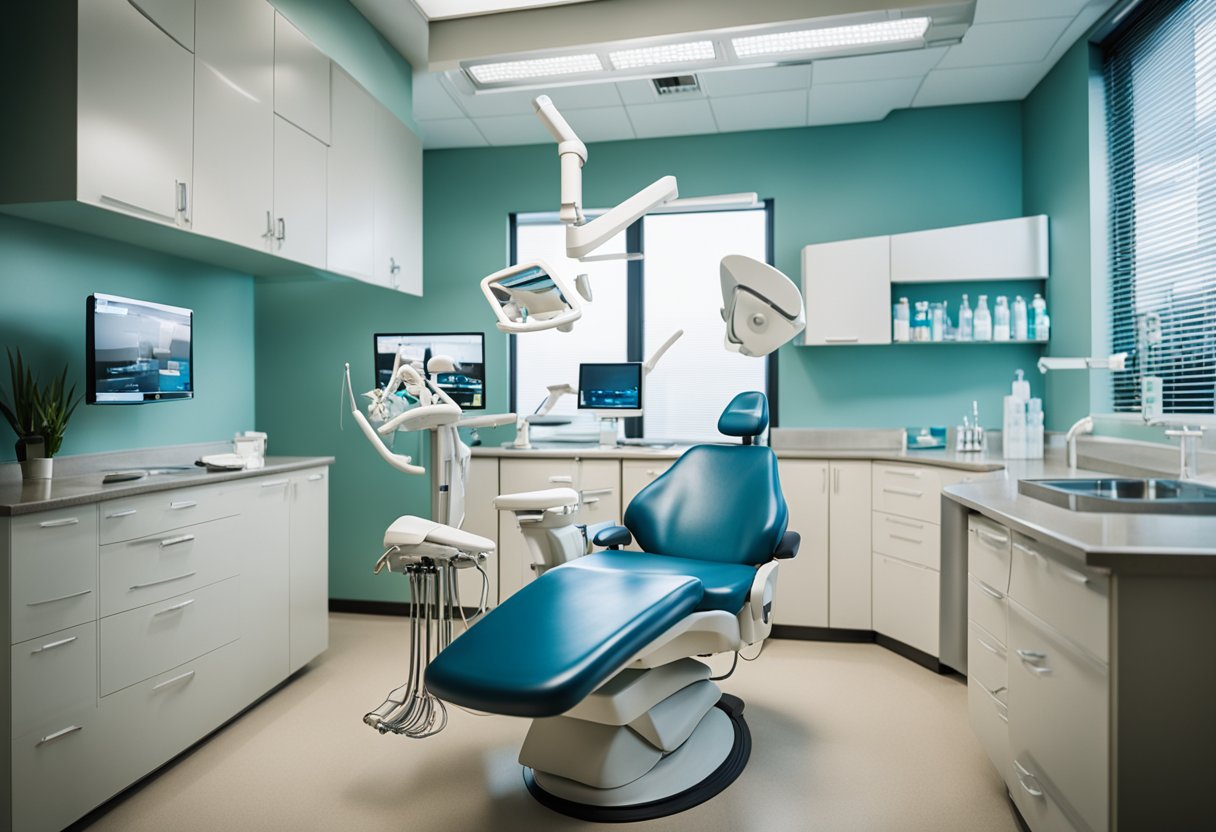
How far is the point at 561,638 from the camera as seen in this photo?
164cm

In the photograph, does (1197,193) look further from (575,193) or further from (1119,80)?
(575,193)

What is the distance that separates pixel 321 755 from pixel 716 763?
1.33m

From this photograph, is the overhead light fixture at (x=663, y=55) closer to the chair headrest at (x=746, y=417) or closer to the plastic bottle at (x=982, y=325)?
the chair headrest at (x=746, y=417)

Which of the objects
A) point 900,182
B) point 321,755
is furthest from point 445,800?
point 900,182

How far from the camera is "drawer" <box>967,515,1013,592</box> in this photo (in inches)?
79.9

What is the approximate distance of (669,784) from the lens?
86.7 inches

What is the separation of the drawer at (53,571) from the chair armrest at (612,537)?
1.55 m

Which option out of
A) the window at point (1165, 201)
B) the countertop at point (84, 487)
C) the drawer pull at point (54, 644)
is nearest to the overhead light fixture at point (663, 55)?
the window at point (1165, 201)

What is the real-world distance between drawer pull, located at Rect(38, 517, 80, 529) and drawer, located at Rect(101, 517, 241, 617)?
0.47 ft

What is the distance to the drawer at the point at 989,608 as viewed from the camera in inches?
80.8

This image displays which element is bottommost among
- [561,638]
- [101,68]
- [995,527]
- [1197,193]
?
[561,638]

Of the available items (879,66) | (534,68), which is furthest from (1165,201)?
(534,68)

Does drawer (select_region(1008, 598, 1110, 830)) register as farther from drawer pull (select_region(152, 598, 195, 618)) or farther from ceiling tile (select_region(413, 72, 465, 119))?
ceiling tile (select_region(413, 72, 465, 119))

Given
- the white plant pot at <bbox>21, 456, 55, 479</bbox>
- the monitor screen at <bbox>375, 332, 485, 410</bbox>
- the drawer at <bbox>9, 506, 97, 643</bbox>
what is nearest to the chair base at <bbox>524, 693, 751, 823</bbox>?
the drawer at <bbox>9, 506, 97, 643</bbox>
